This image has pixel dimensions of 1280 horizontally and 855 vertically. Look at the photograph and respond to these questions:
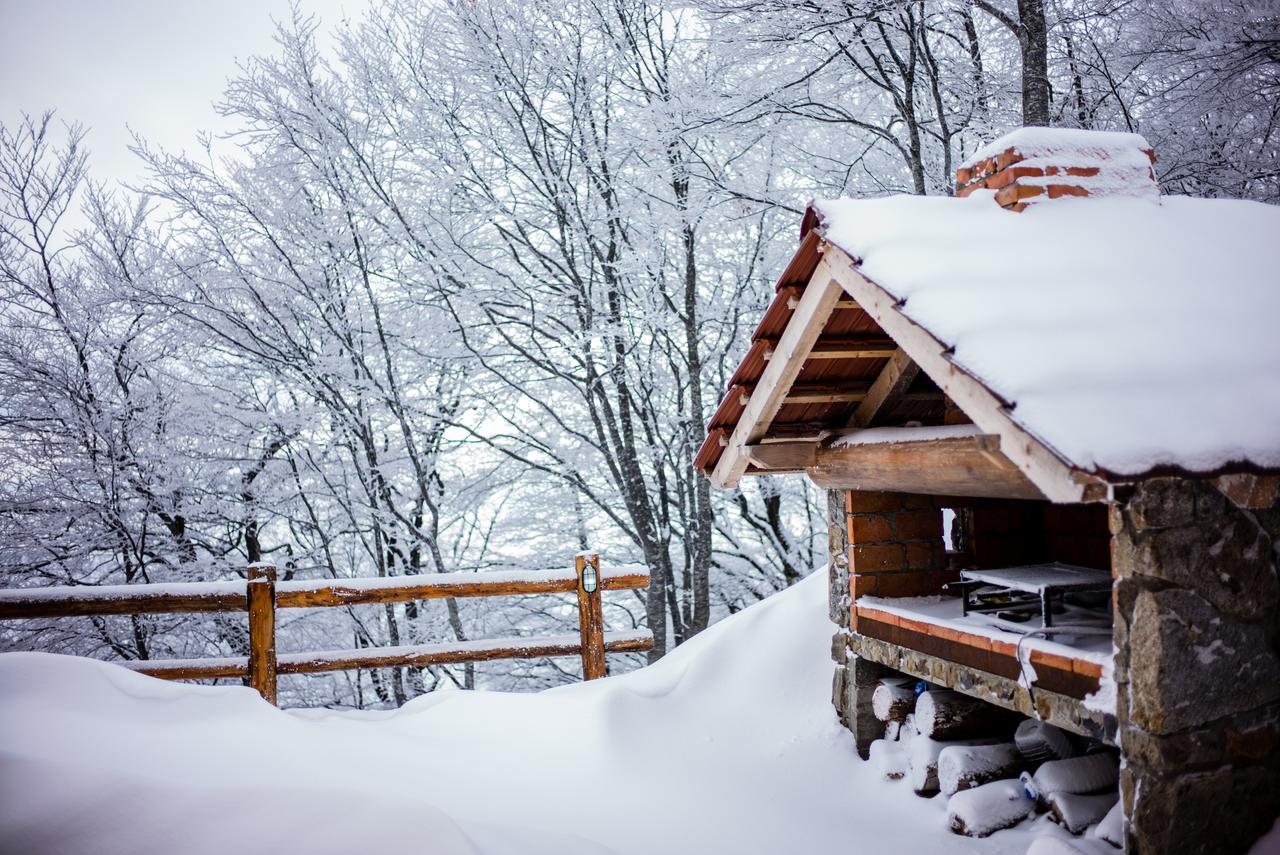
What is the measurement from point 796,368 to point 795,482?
7.85 m

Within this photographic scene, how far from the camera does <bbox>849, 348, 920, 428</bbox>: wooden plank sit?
3771 millimetres

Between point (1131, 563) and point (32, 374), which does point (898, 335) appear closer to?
point (1131, 563)

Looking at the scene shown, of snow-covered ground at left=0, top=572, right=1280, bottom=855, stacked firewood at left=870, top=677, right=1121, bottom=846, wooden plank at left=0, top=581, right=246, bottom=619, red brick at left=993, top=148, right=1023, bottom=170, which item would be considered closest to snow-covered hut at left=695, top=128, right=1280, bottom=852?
red brick at left=993, top=148, right=1023, bottom=170

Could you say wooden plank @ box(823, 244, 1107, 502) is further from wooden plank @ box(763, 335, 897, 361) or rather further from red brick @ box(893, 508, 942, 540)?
red brick @ box(893, 508, 942, 540)

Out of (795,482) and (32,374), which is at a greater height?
(32,374)

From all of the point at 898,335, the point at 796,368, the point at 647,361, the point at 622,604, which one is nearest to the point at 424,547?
the point at 622,604

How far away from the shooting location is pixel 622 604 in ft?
41.5

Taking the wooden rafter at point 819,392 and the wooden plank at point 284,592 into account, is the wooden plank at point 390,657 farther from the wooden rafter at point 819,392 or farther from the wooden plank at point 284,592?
the wooden rafter at point 819,392

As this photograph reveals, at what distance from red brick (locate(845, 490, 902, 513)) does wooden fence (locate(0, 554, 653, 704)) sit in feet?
7.63

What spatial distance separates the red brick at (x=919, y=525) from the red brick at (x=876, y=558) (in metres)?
0.10

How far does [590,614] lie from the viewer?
5.95 metres

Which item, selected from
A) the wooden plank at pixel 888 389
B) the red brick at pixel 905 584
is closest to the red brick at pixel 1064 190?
the wooden plank at pixel 888 389


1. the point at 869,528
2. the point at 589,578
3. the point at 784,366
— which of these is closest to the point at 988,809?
the point at 869,528

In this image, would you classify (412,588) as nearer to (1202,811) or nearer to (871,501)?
(871,501)
